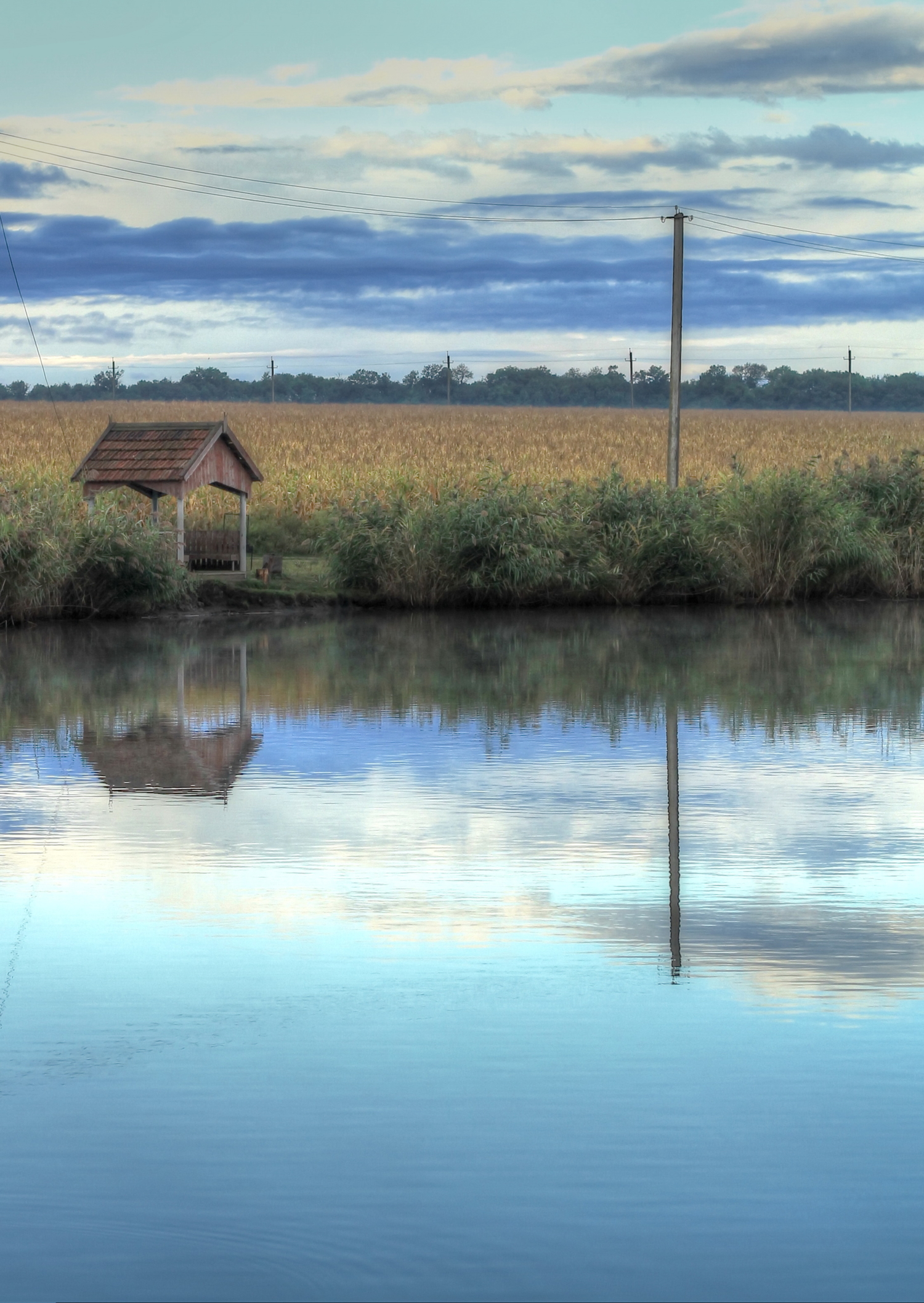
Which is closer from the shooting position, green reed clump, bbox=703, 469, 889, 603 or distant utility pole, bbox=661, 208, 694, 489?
green reed clump, bbox=703, 469, 889, 603

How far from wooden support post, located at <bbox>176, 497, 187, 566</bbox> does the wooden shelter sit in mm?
14

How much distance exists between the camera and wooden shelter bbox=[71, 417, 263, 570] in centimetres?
2869

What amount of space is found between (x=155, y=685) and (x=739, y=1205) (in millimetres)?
14210

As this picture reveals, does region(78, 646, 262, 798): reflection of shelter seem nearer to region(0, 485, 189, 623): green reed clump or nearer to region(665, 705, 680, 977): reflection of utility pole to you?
region(665, 705, 680, 977): reflection of utility pole

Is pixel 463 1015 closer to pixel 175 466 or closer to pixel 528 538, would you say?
pixel 175 466

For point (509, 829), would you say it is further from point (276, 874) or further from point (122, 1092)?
point (122, 1092)

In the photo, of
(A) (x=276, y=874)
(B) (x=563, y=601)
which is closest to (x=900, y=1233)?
(A) (x=276, y=874)

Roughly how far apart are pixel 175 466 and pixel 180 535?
1.14 m

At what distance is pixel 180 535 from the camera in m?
28.7

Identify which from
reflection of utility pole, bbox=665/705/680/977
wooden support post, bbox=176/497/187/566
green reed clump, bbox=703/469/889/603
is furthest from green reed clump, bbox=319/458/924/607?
reflection of utility pole, bbox=665/705/680/977

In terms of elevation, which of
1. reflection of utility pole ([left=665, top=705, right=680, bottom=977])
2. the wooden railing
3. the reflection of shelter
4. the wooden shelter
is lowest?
the reflection of shelter

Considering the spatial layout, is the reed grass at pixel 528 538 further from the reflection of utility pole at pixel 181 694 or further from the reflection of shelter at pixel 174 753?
the reflection of shelter at pixel 174 753

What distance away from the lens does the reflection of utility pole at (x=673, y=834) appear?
793 cm

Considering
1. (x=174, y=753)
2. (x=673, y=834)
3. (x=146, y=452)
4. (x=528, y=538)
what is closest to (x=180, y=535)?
(x=146, y=452)
